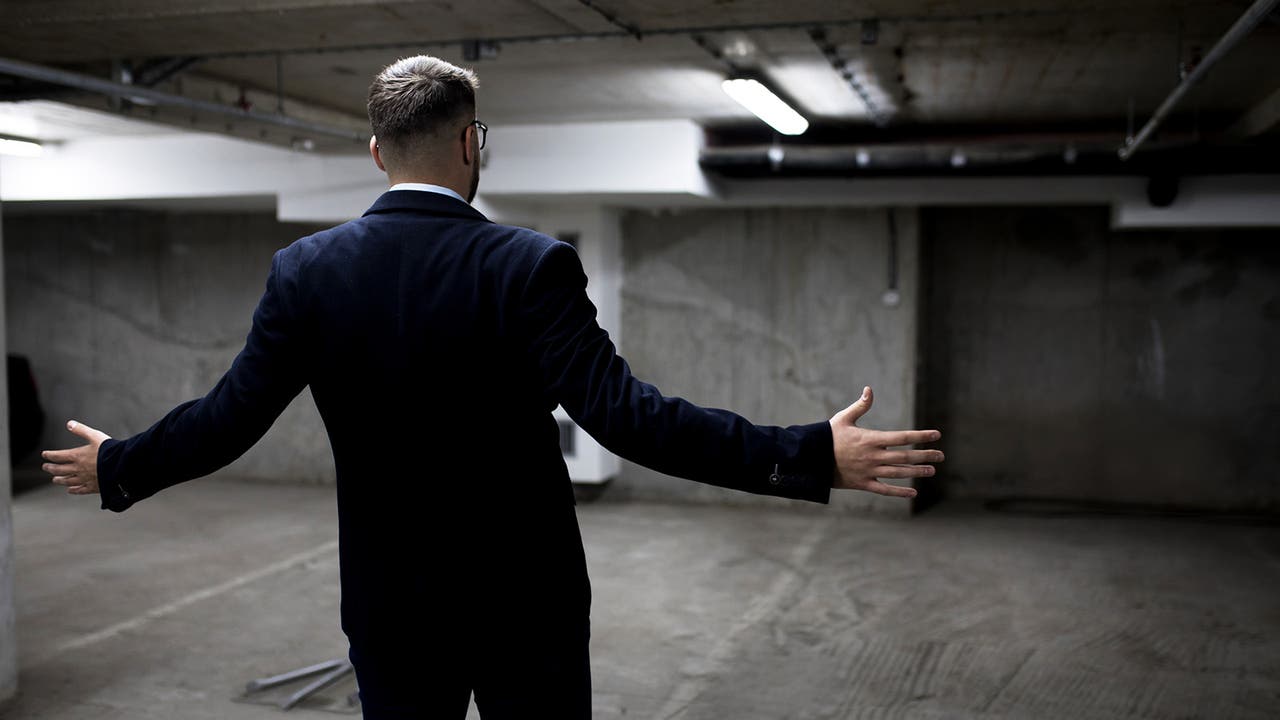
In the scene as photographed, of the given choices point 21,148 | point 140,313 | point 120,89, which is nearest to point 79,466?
point 120,89

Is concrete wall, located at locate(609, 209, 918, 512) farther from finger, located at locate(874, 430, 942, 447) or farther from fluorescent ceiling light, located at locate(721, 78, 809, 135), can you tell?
finger, located at locate(874, 430, 942, 447)

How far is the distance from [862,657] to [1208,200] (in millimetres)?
4033

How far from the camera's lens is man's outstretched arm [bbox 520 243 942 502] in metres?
1.30

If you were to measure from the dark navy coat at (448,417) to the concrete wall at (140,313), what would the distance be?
24.4ft

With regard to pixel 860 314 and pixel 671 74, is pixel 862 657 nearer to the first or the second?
pixel 671 74

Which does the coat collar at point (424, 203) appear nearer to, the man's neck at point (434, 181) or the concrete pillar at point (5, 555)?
the man's neck at point (434, 181)

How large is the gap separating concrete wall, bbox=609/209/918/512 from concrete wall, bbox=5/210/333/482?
2964 mm

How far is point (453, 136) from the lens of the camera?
143 cm

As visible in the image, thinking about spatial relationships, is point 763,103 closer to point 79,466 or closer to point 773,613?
point 773,613

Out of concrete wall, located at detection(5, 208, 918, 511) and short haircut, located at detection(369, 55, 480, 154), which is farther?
concrete wall, located at detection(5, 208, 918, 511)

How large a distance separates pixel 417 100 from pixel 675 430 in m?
0.57

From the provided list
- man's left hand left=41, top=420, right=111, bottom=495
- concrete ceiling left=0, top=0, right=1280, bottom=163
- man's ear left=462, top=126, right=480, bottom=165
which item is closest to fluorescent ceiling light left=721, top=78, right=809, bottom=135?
concrete ceiling left=0, top=0, right=1280, bottom=163

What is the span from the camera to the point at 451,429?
54.6 inches

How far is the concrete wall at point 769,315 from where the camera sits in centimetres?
748
